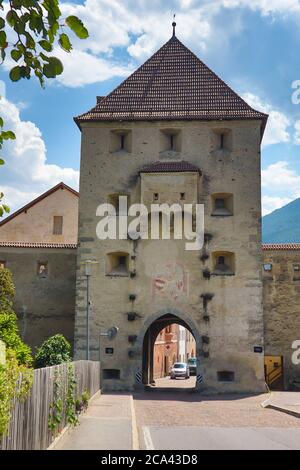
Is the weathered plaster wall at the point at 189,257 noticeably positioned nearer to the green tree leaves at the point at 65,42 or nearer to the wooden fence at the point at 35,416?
the wooden fence at the point at 35,416

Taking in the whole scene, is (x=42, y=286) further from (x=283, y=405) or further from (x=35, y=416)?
(x=35, y=416)

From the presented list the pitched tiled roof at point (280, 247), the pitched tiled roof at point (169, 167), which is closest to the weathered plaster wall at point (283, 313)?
the pitched tiled roof at point (280, 247)

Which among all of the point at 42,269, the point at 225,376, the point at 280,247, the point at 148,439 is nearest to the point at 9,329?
the point at 148,439

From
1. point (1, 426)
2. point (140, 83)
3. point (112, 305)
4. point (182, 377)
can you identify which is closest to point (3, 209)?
point (1, 426)

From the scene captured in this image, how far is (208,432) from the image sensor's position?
42.3ft

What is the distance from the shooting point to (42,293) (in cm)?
2786

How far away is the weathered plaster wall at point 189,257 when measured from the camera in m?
25.7

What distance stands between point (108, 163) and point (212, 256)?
6.16 metres

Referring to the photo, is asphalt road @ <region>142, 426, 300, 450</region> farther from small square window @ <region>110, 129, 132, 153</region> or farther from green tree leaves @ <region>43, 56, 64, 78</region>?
small square window @ <region>110, 129, 132, 153</region>

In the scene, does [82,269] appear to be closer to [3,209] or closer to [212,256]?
[212,256]

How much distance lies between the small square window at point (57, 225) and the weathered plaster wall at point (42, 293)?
7171 mm

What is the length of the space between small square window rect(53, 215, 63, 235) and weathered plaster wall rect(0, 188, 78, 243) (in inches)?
6.7

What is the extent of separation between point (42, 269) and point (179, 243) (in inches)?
256

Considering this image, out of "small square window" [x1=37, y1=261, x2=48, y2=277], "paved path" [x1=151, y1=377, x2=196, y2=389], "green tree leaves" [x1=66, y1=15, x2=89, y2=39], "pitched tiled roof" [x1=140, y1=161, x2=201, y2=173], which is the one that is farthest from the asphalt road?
"paved path" [x1=151, y1=377, x2=196, y2=389]
